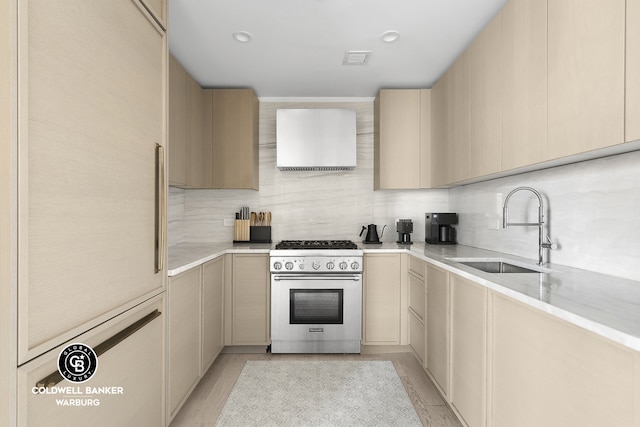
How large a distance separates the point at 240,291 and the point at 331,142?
1.61 metres

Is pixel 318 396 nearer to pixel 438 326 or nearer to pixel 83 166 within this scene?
pixel 438 326

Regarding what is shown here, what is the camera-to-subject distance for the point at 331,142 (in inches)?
123

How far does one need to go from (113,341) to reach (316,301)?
1.83m

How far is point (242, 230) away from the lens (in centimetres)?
338

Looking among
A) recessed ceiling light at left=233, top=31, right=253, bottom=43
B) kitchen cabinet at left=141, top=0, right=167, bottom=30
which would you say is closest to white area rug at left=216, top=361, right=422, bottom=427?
kitchen cabinet at left=141, top=0, right=167, bottom=30

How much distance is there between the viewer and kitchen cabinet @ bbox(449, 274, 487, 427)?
61.6 inches

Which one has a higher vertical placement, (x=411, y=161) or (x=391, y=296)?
(x=411, y=161)

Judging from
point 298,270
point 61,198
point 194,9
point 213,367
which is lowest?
point 213,367

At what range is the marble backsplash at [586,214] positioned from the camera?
4.67 ft

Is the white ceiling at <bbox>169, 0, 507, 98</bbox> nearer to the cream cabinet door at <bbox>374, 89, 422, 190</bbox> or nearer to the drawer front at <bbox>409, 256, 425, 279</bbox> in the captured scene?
the cream cabinet door at <bbox>374, 89, 422, 190</bbox>

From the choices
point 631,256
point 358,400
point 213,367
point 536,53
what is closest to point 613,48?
point 536,53

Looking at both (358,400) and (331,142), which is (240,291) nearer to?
(358,400)

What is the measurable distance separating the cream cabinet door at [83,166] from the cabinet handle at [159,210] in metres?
0.02

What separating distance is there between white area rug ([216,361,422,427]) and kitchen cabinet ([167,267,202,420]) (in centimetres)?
29
